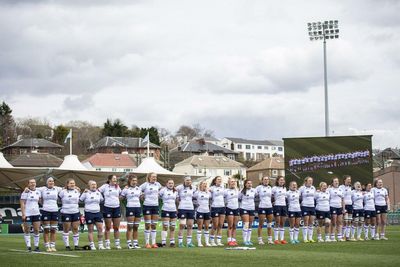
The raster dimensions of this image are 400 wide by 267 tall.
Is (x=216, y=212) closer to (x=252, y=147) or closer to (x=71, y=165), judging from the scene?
(x=71, y=165)

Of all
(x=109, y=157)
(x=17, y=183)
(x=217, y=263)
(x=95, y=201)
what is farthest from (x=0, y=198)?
(x=109, y=157)

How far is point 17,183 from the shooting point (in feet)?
136

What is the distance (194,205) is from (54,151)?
111492 millimetres

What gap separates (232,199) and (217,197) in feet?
1.75

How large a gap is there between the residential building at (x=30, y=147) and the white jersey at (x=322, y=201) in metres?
102

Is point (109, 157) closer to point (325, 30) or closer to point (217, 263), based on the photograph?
point (325, 30)

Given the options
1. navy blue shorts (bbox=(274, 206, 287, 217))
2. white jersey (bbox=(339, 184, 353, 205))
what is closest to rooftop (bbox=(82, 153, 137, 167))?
white jersey (bbox=(339, 184, 353, 205))

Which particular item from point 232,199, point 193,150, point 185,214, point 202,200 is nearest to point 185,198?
point 185,214

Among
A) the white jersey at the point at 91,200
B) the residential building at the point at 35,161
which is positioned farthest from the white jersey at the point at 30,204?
the residential building at the point at 35,161

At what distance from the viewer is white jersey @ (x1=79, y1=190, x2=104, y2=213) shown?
1903cm

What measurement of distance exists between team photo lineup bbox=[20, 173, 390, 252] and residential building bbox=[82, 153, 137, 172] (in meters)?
94.3

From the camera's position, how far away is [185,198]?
20.6 m

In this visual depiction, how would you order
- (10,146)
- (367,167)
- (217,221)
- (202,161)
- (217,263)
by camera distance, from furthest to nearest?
1. (202,161)
2. (10,146)
3. (367,167)
4. (217,221)
5. (217,263)

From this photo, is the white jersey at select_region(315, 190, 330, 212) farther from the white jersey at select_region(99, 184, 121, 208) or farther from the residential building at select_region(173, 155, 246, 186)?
the residential building at select_region(173, 155, 246, 186)
